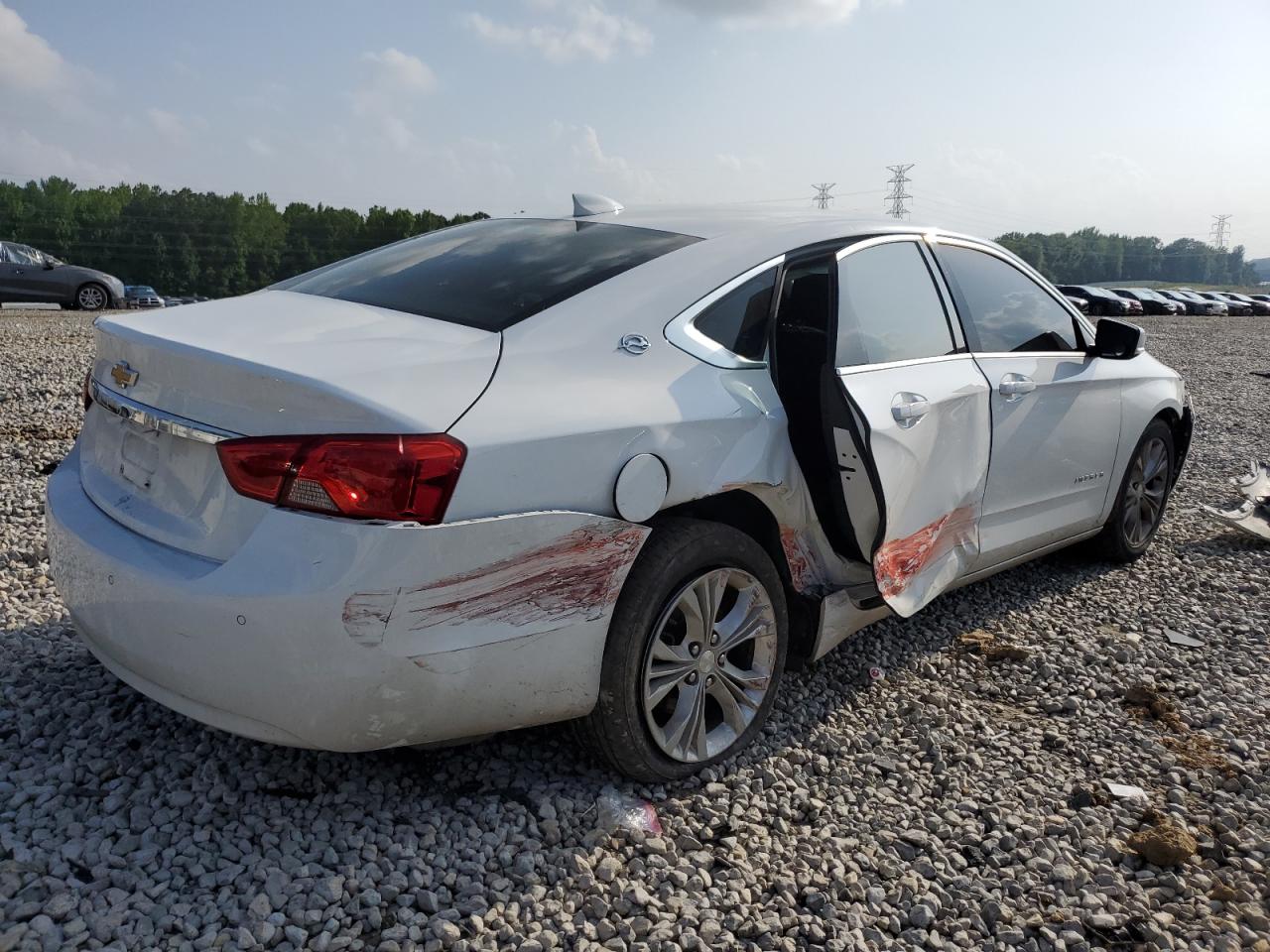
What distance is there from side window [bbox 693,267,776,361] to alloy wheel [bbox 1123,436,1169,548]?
2.85 metres

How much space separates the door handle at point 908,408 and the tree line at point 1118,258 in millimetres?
117778

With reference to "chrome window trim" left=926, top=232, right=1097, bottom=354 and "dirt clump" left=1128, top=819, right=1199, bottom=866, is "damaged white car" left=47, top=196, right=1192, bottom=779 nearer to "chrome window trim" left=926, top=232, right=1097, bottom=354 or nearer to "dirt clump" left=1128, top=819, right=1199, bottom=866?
"chrome window trim" left=926, top=232, right=1097, bottom=354

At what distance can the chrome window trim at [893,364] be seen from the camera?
3.12m

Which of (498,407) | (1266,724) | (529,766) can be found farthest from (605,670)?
(1266,724)

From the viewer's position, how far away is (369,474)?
2.15m

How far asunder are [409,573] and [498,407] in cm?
43

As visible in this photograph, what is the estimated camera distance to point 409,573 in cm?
217

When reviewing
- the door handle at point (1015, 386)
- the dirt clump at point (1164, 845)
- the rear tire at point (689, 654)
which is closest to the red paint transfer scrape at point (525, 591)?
the rear tire at point (689, 654)

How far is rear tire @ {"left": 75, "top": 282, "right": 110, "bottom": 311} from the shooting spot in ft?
70.9

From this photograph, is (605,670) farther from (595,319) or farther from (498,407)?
(595,319)

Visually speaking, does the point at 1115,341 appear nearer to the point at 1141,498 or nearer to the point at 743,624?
the point at 1141,498

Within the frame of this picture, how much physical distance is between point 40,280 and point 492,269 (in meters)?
21.9

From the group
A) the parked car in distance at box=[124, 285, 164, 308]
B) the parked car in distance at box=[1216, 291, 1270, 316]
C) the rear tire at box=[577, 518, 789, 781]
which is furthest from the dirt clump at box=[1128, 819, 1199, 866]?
the parked car in distance at box=[1216, 291, 1270, 316]

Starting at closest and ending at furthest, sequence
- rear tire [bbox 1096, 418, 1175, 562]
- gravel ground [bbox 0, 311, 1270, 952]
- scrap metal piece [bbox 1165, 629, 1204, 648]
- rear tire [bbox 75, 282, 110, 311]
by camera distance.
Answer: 1. gravel ground [bbox 0, 311, 1270, 952]
2. scrap metal piece [bbox 1165, 629, 1204, 648]
3. rear tire [bbox 1096, 418, 1175, 562]
4. rear tire [bbox 75, 282, 110, 311]
